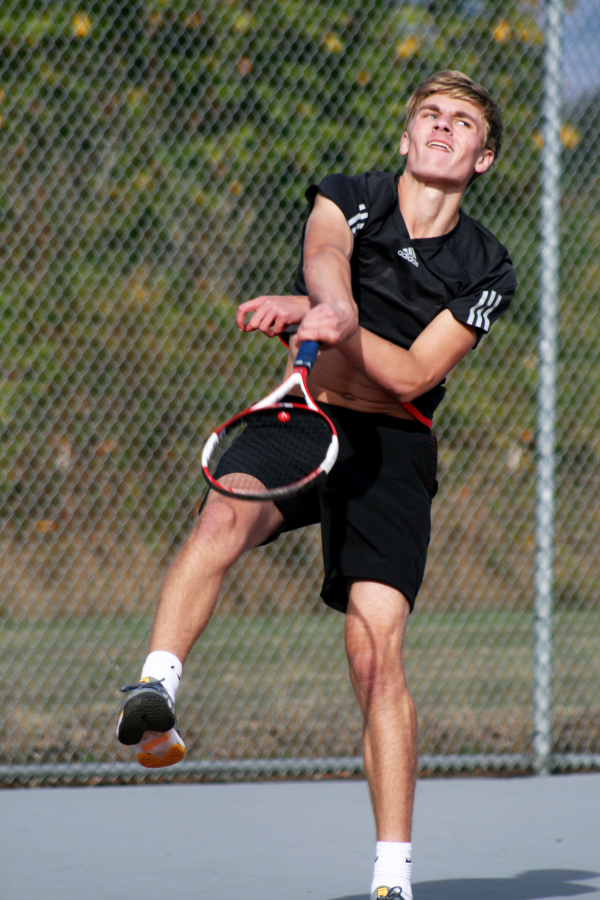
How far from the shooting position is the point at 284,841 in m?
3.46

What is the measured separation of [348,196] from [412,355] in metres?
0.46

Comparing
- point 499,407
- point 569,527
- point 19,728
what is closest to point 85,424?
point 19,728

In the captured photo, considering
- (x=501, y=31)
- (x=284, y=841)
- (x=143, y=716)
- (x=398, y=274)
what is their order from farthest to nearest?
(x=501, y=31) < (x=284, y=841) < (x=398, y=274) < (x=143, y=716)

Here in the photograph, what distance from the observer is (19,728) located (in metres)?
4.76

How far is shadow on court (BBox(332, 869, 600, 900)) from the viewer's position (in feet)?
9.64

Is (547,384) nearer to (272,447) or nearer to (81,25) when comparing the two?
(272,447)

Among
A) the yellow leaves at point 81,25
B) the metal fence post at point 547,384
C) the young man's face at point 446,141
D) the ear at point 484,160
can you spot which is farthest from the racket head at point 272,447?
the yellow leaves at point 81,25

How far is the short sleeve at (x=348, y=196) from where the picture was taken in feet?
8.70

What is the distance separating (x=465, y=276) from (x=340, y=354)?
39 centimetres

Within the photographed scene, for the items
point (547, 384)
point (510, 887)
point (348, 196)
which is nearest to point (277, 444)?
point (348, 196)

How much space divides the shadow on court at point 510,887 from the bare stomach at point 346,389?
4.47 ft

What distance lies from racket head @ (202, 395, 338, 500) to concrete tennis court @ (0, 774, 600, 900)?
1.23 m

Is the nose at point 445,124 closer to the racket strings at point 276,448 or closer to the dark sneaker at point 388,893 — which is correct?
the racket strings at point 276,448

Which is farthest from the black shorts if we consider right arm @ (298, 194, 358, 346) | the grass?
the grass
